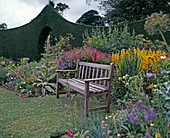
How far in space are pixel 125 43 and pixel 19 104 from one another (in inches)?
156

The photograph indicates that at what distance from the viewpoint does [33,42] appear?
34.7 ft

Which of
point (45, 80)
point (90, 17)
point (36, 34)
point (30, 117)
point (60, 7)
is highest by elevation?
point (60, 7)

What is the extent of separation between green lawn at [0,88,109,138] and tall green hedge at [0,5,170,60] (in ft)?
16.5

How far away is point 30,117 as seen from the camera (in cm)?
276

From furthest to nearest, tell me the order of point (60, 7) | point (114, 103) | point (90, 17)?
1. point (60, 7)
2. point (90, 17)
3. point (114, 103)

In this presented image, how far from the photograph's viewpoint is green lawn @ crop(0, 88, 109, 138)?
2.21m

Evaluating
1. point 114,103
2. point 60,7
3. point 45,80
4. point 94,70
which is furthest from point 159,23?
point 60,7

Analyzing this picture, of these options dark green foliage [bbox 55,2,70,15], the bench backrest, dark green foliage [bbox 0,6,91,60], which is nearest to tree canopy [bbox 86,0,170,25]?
dark green foliage [bbox 0,6,91,60]

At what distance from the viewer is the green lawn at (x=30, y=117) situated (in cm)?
221

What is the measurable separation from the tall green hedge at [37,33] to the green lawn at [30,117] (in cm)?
504

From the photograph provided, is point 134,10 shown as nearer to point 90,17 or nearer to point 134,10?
point 134,10

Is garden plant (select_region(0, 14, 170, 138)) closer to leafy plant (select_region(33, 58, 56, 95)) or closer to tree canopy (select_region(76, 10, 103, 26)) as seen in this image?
leafy plant (select_region(33, 58, 56, 95))

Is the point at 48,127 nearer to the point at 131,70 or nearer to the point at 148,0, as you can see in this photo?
the point at 131,70

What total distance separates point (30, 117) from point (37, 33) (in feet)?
28.1
